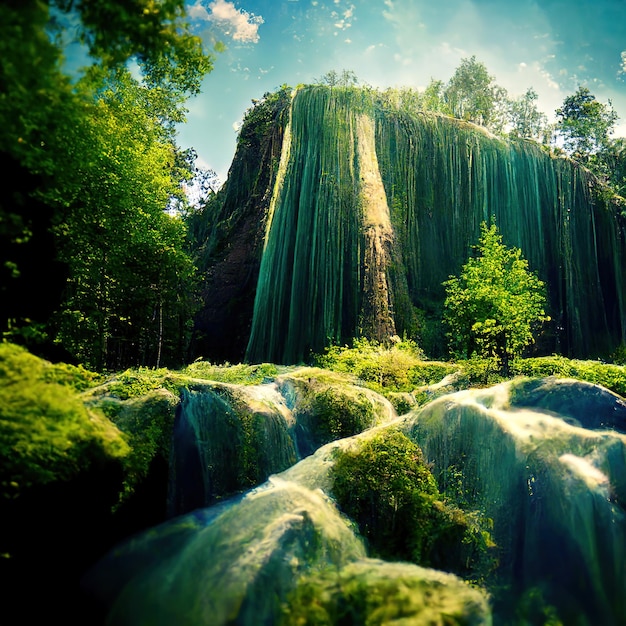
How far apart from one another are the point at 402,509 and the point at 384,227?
12.9 m

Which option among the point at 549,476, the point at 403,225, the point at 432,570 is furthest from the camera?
the point at 403,225

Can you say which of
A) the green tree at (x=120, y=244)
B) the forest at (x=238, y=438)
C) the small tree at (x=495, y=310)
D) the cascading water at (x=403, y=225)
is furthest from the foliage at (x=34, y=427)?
the cascading water at (x=403, y=225)

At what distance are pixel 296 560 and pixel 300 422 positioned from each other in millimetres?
4275

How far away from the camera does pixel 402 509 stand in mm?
6168

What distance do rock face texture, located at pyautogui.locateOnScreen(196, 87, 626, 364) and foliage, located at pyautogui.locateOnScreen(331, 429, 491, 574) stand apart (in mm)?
10032

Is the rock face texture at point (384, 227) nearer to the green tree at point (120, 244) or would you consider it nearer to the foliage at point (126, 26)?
the green tree at point (120, 244)

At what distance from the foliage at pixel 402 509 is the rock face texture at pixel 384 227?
1003 cm

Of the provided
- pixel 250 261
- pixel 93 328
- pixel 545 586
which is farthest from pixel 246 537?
pixel 250 261

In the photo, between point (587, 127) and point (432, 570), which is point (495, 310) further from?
point (587, 127)

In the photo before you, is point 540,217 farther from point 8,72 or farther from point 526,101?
point 8,72

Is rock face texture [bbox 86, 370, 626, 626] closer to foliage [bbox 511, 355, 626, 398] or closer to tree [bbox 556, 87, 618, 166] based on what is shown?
foliage [bbox 511, 355, 626, 398]

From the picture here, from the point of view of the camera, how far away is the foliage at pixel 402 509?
5.87 metres

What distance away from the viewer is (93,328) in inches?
529

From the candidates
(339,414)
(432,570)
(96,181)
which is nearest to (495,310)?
(339,414)
